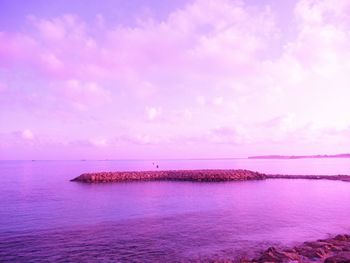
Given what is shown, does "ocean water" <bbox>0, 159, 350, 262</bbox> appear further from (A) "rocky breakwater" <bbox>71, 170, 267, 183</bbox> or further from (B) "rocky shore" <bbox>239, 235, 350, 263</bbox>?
(A) "rocky breakwater" <bbox>71, 170, 267, 183</bbox>

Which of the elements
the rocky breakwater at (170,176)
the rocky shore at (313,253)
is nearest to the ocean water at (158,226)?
the rocky shore at (313,253)

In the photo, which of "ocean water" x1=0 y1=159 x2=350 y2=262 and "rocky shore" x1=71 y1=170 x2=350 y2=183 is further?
"rocky shore" x1=71 y1=170 x2=350 y2=183

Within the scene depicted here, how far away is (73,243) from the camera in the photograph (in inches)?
885

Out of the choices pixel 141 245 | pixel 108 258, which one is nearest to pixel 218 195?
pixel 141 245

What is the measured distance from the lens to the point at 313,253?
1959 cm

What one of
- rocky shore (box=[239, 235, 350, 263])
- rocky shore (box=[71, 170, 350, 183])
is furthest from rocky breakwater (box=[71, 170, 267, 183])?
rocky shore (box=[239, 235, 350, 263])

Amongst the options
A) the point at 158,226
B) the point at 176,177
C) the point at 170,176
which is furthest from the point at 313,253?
the point at 170,176

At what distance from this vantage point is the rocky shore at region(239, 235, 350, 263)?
17997mm

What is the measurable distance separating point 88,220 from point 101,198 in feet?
47.9

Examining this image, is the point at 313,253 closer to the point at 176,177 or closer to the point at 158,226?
the point at 158,226

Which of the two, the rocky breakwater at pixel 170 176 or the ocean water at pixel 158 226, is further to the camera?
the rocky breakwater at pixel 170 176

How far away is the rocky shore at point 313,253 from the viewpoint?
59.0 ft

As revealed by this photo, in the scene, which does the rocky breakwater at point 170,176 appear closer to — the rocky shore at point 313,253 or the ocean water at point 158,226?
the ocean water at point 158,226

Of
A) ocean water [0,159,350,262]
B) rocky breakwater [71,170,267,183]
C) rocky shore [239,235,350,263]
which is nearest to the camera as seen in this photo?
rocky shore [239,235,350,263]
